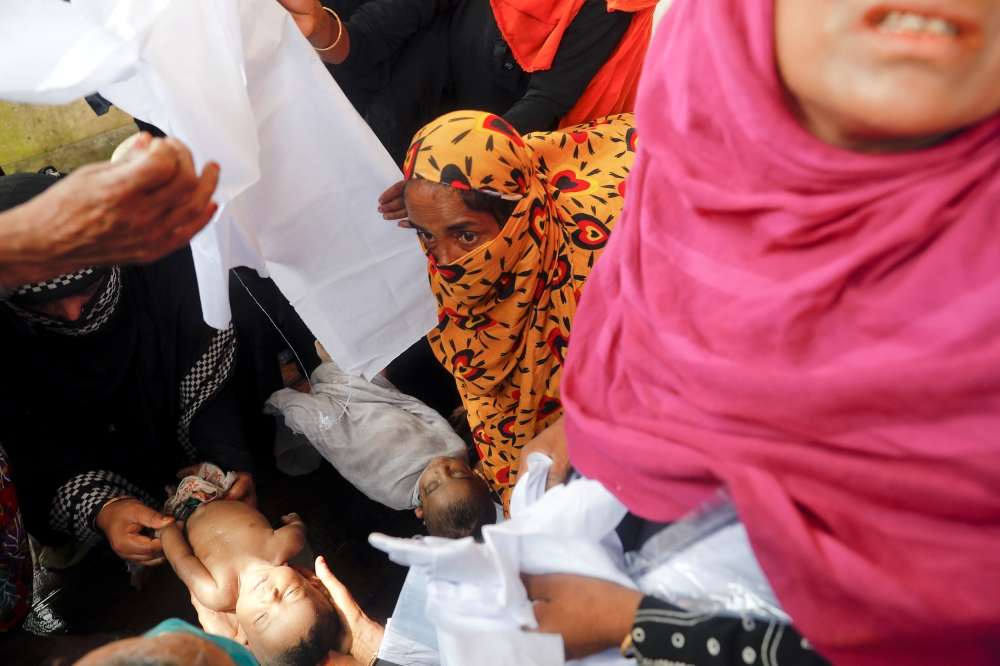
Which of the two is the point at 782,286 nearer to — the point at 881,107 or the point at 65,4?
the point at 881,107

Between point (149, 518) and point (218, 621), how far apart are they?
0.37 metres

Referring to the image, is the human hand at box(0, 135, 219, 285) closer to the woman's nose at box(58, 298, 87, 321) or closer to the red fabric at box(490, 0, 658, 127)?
the woman's nose at box(58, 298, 87, 321)

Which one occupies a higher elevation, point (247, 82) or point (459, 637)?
point (247, 82)

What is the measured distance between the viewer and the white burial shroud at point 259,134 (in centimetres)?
101

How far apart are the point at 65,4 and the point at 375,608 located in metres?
1.75

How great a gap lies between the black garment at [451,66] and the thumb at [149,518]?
1461mm

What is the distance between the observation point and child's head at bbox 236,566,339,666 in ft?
5.23

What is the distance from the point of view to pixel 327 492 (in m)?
2.31

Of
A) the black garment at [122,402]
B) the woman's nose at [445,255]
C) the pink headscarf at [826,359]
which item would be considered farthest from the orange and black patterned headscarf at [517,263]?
the black garment at [122,402]

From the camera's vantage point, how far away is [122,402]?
6.28 ft

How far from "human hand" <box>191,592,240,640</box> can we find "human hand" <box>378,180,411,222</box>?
128 cm

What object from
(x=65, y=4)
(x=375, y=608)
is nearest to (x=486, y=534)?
(x=65, y=4)

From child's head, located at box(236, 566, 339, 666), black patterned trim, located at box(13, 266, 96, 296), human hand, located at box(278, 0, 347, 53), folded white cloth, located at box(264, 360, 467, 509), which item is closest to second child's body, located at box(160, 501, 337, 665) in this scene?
child's head, located at box(236, 566, 339, 666)

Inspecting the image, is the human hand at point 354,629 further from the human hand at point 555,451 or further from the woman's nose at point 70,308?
the woman's nose at point 70,308
